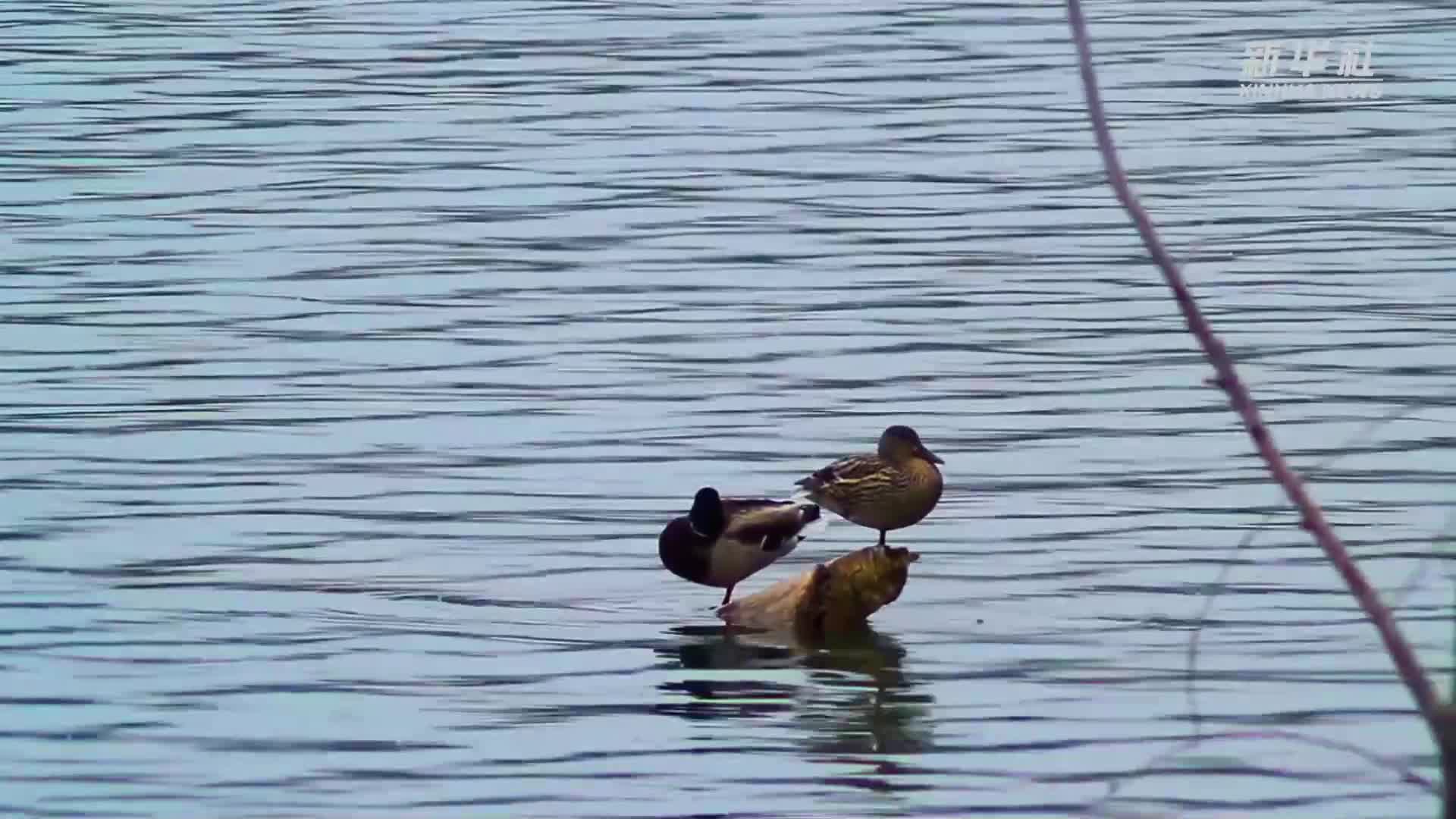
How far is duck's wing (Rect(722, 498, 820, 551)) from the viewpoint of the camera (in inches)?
358

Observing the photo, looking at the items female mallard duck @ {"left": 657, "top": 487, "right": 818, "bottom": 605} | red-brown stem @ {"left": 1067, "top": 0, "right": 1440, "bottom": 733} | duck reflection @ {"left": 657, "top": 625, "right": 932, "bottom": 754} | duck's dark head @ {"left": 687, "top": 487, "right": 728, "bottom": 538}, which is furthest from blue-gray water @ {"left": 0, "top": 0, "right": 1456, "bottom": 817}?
red-brown stem @ {"left": 1067, "top": 0, "right": 1440, "bottom": 733}

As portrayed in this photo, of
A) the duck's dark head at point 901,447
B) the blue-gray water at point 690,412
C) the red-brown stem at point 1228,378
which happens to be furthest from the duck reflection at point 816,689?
the red-brown stem at point 1228,378

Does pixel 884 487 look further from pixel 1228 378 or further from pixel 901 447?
pixel 1228 378

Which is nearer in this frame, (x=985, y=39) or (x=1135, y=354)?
(x=1135, y=354)

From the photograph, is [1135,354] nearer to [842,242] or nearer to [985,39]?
[842,242]

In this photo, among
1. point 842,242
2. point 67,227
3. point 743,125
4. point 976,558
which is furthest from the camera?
point 743,125

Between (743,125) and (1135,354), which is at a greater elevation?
(743,125)

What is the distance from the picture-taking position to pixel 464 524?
10078mm

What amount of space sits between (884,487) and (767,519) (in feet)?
1.52

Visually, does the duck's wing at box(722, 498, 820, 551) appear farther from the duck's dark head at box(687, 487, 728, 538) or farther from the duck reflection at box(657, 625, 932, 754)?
the duck reflection at box(657, 625, 932, 754)

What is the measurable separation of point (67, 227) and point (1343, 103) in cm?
891

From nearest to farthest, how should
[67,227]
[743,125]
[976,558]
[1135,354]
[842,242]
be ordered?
[976,558], [1135,354], [842,242], [67,227], [743,125]

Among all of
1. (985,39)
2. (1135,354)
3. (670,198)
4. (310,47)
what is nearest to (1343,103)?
(985,39)

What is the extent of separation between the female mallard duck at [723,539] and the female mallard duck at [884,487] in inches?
9.9
